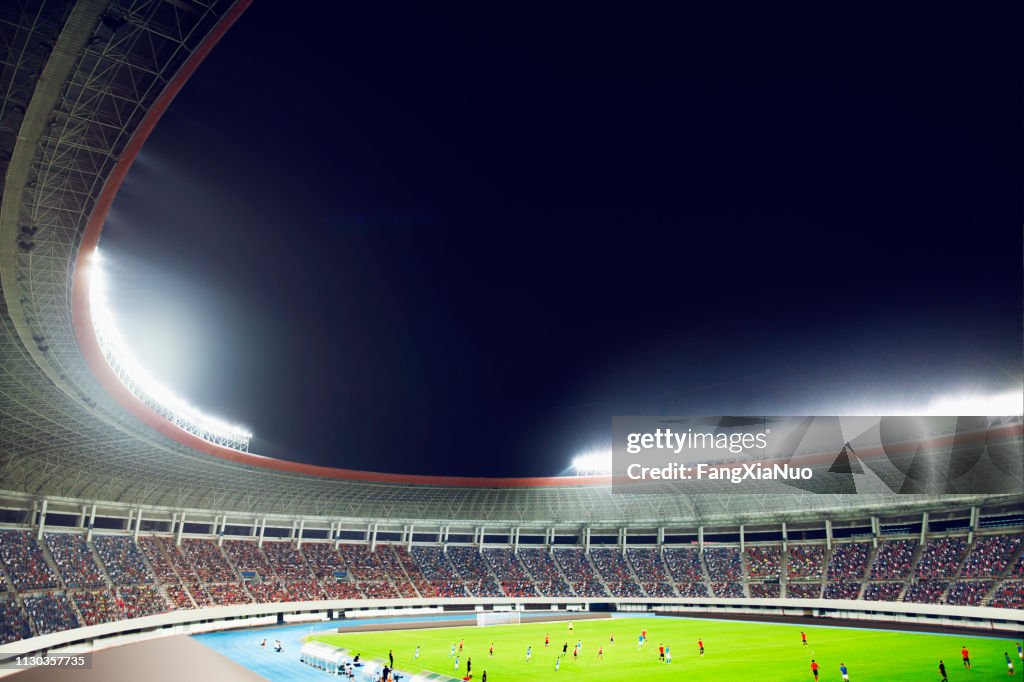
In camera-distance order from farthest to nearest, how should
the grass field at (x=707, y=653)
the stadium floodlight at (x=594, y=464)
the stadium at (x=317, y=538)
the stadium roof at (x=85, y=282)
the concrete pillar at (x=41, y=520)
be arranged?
the stadium floodlight at (x=594, y=464) → the concrete pillar at (x=41, y=520) → the grass field at (x=707, y=653) → the stadium at (x=317, y=538) → the stadium roof at (x=85, y=282)

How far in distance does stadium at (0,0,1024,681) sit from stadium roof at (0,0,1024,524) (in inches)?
3.9

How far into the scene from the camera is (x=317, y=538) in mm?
75875

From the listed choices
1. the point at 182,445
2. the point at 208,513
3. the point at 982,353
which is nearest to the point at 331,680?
the point at 182,445

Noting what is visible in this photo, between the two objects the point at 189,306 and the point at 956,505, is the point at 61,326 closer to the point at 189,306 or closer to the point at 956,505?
the point at 189,306

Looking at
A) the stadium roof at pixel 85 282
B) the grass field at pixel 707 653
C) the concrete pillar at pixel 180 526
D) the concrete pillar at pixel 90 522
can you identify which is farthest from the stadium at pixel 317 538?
the concrete pillar at pixel 90 522

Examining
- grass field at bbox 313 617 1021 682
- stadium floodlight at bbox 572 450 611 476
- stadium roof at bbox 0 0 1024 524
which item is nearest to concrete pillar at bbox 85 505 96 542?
stadium roof at bbox 0 0 1024 524

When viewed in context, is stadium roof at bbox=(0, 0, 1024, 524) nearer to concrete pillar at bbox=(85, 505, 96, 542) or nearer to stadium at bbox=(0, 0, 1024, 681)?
stadium at bbox=(0, 0, 1024, 681)

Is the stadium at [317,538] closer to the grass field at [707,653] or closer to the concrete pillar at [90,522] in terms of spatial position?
the grass field at [707,653]

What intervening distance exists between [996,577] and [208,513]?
7316 cm

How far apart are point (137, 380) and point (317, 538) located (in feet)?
143

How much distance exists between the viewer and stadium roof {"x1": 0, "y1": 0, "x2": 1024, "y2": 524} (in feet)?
52.5

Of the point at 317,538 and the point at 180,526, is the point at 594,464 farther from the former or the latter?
the point at 180,526

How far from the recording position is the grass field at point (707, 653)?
106 feet

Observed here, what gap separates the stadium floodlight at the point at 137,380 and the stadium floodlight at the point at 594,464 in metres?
36.4
